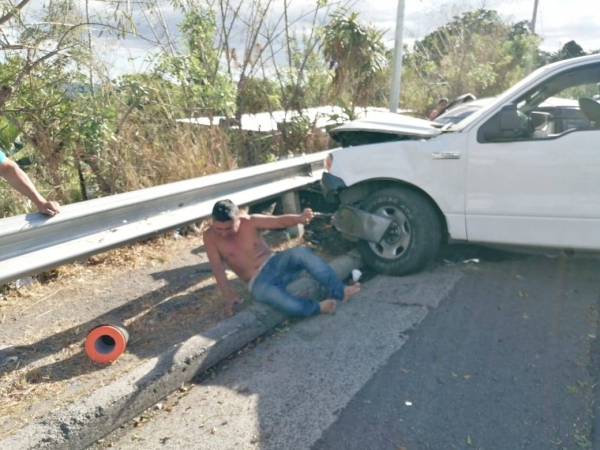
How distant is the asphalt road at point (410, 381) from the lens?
117 inches

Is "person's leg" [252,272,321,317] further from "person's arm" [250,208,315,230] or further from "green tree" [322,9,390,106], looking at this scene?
"green tree" [322,9,390,106]

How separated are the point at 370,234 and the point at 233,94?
4.01 meters

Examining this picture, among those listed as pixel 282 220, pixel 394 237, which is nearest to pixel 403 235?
pixel 394 237

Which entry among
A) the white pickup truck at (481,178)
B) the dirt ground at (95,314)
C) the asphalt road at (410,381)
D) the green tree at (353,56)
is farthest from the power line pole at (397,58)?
the asphalt road at (410,381)

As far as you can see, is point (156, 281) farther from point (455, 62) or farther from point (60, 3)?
point (455, 62)

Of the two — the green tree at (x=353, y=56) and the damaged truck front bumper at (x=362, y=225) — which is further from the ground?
the green tree at (x=353, y=56)

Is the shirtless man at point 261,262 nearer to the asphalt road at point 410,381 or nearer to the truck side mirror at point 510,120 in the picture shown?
the asphalt road at point 410,381

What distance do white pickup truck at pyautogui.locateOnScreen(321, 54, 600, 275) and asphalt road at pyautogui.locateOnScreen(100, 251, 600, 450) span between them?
515 millimetres

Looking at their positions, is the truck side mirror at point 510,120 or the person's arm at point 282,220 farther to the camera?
the truck side mirror at point 510,120

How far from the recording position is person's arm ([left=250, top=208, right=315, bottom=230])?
4.36 meters

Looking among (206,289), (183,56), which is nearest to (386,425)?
(206,289)

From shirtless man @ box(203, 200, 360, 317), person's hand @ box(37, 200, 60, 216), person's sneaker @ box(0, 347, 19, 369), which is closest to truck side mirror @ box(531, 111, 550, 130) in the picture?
shirtless man @ box(203, 200, 360, 317)

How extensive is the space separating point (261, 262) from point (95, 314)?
131 centimetres

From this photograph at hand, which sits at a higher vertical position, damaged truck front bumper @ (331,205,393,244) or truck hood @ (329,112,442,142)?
truck hood @ (329,112,442,142)
